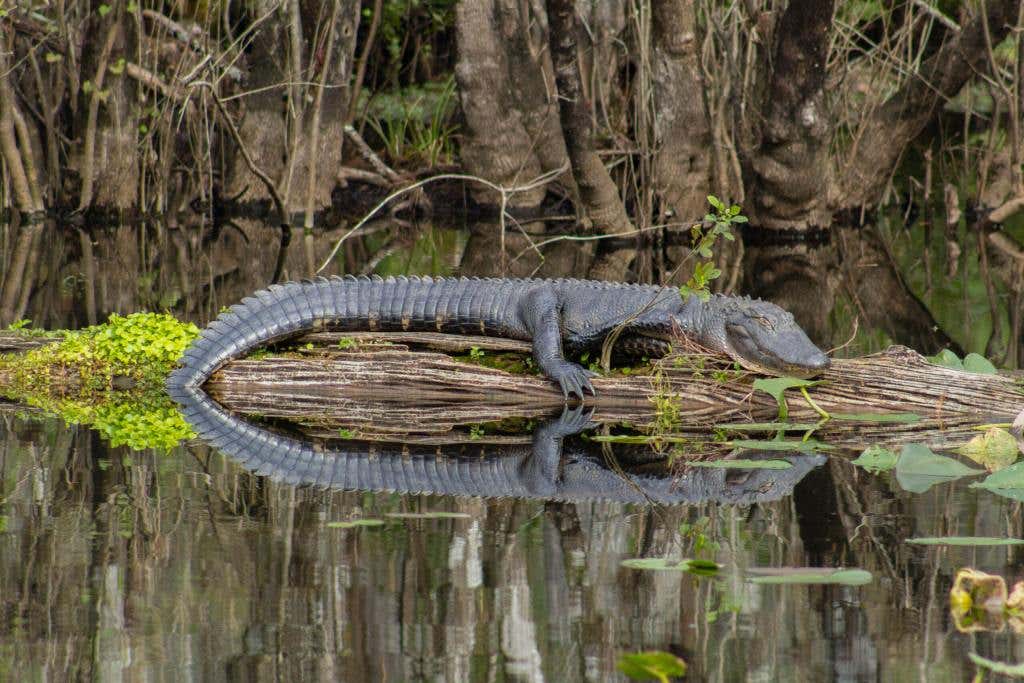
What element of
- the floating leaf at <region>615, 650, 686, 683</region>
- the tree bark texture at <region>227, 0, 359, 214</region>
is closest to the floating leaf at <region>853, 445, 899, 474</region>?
the floating leaf at <region>615, 650, 686, 683</region>

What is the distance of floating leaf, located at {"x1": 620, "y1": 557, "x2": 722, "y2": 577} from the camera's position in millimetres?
3615

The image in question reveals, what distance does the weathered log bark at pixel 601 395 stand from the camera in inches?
222

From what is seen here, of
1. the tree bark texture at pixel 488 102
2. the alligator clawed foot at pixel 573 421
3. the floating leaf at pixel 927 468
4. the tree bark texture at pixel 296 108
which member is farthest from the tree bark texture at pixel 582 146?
the floating leaf at pixel 927 468

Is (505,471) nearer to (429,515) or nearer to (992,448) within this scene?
(429,515)

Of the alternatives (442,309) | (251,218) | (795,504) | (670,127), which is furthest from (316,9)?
(795,504)

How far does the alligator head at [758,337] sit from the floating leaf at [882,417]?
0.84 ft

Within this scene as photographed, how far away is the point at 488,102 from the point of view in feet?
54.2

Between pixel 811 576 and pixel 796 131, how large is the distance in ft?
36.8

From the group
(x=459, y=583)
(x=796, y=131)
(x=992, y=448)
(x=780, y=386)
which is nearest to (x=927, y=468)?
(x=992, y=448)

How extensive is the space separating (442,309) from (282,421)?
3.52ft

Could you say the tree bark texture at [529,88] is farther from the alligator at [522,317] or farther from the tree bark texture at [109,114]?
the alligator at [522,317]

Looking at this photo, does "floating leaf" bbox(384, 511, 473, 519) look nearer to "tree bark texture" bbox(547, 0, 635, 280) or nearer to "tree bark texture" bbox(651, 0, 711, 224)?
"tree bark texture" bbox(547, 0, 635, 280)

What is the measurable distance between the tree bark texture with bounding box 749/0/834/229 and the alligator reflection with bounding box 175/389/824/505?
9011 millimetres

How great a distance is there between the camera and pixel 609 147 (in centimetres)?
1631
